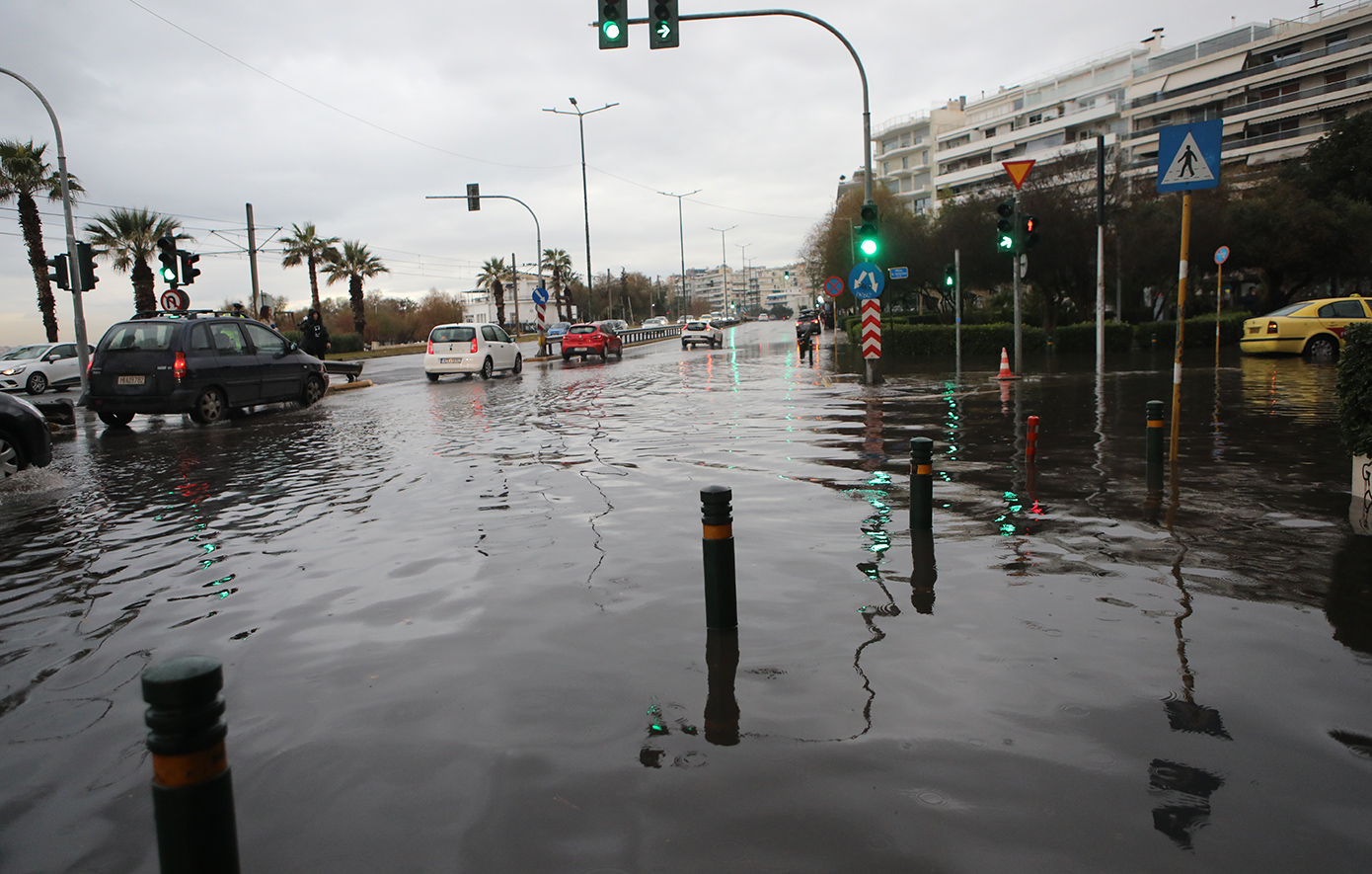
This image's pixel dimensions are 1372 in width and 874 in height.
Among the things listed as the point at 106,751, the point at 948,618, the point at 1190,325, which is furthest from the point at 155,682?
the point at 1190,325

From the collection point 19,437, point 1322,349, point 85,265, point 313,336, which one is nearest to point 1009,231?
point 1322,349

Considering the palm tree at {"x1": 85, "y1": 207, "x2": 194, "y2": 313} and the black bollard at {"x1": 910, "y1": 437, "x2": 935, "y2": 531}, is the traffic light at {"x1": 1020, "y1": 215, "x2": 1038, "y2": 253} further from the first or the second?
the palm tree at {"x1": 85, "y1": 207, "x2": 194, "y2": 313}

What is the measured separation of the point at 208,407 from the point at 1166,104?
82.5 meters

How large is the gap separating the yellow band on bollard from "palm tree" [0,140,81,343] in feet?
128

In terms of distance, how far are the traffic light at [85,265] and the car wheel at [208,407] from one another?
27.1 ft

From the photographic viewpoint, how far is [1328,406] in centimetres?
1354

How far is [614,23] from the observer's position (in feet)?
48.6

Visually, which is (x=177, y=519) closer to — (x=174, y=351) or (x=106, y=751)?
(x=106, y=751)

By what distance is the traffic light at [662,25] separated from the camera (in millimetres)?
15023

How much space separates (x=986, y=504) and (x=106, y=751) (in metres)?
6.19

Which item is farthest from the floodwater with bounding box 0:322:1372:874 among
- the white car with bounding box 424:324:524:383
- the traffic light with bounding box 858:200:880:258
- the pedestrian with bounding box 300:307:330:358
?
the pedestrian with bounding box 300:307:330:358

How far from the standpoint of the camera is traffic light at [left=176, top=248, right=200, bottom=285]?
22234 mm

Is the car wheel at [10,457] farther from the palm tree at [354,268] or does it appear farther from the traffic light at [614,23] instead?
the palm tree at [354,268]

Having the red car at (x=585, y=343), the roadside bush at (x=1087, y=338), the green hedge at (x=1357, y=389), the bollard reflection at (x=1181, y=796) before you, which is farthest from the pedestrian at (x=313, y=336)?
the bollard reflection at (x=1181, y=796)
